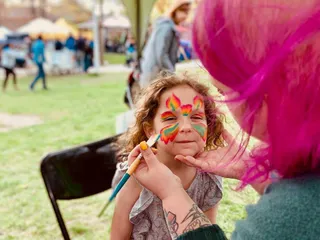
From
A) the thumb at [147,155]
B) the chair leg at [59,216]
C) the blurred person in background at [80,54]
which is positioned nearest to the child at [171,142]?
the thumb at [147,155]

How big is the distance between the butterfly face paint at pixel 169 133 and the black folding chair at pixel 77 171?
32.2 inches

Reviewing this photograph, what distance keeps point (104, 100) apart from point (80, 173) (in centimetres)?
742

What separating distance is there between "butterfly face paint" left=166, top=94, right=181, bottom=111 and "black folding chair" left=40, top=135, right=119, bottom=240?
0.80 meters

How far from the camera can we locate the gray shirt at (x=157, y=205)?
1.19m

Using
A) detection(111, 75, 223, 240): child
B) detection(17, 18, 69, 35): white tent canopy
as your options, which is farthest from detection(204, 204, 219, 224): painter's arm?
detection(17, 18, 69, 35): white tent canopy

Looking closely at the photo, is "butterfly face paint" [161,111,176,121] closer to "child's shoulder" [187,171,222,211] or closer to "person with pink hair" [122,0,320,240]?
"child's shoulder" [187,171,222,211]

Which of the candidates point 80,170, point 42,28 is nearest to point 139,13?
point 80,170

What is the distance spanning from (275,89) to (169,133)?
54 centimetres

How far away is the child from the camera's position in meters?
1.16

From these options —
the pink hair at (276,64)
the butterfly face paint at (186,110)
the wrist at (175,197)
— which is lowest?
the wrist at (175,197)

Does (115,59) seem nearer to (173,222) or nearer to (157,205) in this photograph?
(157,205)

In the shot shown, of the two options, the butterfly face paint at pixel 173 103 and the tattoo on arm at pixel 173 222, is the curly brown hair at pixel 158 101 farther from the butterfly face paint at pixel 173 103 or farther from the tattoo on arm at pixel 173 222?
the tattoo on arm at pixel 173 222

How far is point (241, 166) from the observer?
1002 mm

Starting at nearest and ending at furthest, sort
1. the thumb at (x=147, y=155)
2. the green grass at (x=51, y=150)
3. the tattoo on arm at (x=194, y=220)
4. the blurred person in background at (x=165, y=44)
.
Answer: the tattoo on arm at (x=194, y=220) < the thumb at (x=147, y=155) < the green grass at (x=51, y=150) < the blurred person in background at (x=165, y=44)
